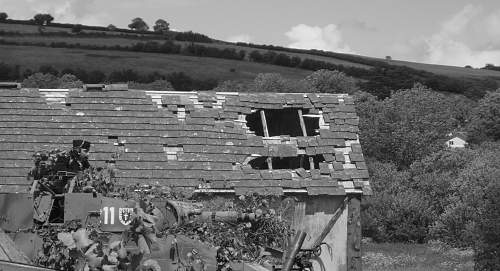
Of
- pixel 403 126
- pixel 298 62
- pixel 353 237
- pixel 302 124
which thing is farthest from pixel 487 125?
pixel 353 237

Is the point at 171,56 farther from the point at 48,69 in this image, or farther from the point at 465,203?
the point at 465,203

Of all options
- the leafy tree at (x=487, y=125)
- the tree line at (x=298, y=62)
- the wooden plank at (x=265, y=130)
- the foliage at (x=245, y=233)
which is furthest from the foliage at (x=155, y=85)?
the foliage at (x=245, y=233)

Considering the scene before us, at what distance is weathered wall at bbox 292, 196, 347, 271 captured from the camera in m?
21.5

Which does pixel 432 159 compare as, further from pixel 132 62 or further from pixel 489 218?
pixel 132 62

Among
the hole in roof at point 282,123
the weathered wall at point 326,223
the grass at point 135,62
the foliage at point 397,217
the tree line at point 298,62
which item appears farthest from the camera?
the tree line at point 298,62

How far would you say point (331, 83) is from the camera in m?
73.9

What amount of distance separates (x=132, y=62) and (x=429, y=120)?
25.7 metres

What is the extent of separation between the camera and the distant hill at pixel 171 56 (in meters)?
76.7

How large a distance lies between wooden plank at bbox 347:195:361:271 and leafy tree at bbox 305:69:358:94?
50.5 m

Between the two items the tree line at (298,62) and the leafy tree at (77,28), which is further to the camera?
the leafy tree at (77,28)

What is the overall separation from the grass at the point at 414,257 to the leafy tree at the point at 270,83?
2955 centimetres

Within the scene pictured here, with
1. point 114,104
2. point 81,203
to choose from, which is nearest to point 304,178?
point 114,104

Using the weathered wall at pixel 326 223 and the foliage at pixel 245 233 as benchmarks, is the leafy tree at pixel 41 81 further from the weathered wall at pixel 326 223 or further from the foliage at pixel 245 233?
the foliage at pixel 245 233

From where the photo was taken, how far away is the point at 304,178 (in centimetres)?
2172
